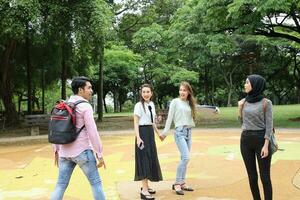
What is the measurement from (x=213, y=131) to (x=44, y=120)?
7.14 m

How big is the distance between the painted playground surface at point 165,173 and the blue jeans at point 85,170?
179cm

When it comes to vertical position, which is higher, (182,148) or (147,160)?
(182,148)

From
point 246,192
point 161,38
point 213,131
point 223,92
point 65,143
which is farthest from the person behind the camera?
point 223,92

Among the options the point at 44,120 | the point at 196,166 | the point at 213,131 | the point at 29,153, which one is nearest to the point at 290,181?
the point at 196,166

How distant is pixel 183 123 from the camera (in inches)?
302

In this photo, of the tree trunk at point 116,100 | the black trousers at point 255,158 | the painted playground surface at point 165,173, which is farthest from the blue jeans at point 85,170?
the tree trunk at point 116,100

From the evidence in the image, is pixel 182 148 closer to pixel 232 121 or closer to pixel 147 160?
pixel 147 160

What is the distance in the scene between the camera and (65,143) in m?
5.40

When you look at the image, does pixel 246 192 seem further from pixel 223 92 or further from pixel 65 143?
pixel 223 92

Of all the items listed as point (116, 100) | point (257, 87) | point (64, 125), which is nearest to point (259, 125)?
point (257, 87)

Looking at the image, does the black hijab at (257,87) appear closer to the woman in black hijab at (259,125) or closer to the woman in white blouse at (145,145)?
the woman in black hijab at (259,125)

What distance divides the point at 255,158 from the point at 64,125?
251 centimetres

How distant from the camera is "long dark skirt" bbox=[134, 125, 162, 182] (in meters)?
7.15

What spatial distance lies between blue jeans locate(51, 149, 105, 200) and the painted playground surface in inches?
70.5
